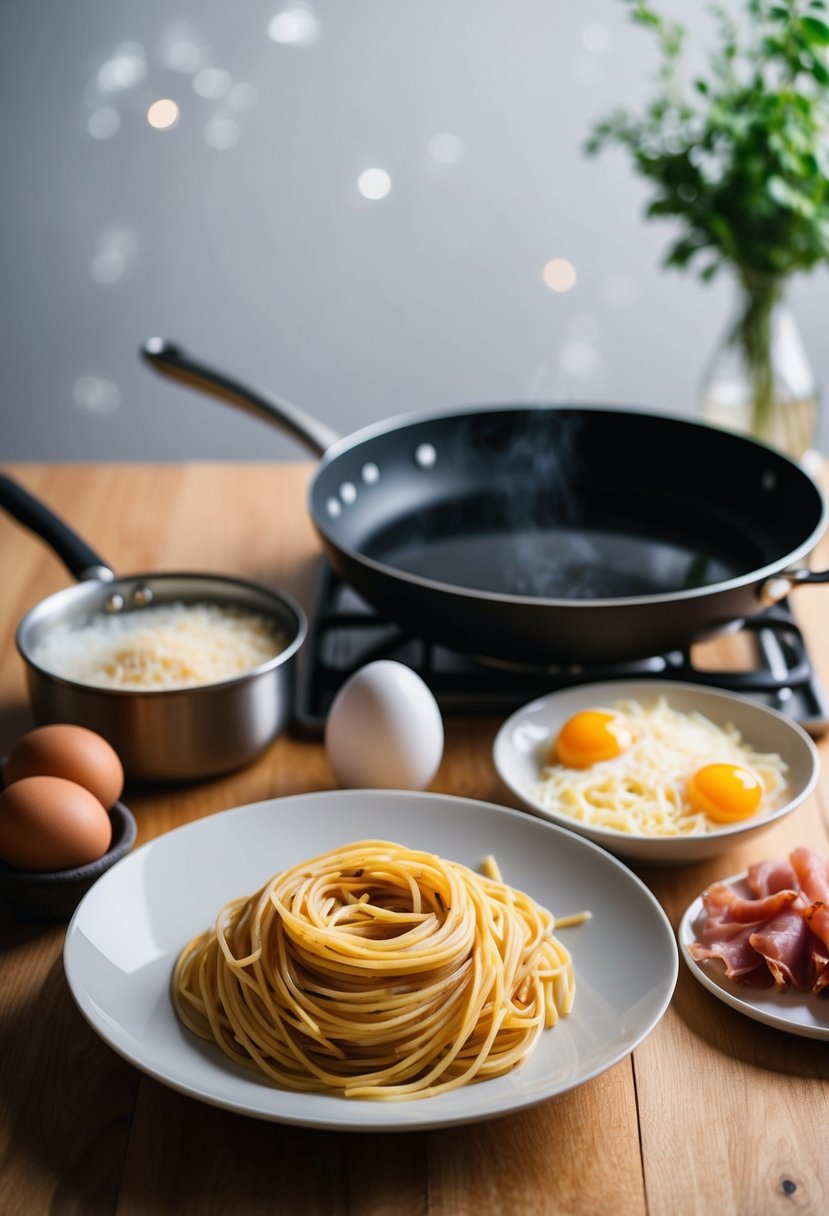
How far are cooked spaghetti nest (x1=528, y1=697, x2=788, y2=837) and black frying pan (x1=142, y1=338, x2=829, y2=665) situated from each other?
0.35 feet

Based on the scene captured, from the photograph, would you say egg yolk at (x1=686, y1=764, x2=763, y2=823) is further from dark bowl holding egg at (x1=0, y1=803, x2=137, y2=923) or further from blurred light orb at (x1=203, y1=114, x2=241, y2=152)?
blurred light orb at (x1=203, y1=114, x2=241, y2=152)

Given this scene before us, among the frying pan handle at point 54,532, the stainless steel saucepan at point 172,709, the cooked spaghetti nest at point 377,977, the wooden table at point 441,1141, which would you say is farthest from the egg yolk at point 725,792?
the frying pan handle at point 54,532

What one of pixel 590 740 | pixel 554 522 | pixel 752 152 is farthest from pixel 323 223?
pixel 590 740

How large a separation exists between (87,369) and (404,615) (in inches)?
106

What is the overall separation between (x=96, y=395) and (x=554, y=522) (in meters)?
2.44

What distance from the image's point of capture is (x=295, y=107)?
351cm

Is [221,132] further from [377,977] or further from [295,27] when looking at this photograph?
[377,977]

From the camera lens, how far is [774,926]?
1.08 meters

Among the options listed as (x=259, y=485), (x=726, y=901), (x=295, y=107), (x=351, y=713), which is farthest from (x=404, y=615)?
(x=295, y=107)

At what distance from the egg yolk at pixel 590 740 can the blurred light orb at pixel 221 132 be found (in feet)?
8.95

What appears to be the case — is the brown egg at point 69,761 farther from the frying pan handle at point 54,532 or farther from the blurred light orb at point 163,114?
the blurred light orb at point 163,114

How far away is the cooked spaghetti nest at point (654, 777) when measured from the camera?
1.26 m

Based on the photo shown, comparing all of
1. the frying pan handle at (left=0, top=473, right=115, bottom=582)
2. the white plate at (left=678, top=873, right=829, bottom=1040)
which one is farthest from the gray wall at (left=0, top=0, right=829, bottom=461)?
the white plate at (left=678, top=873, right=829, bottom=1040)

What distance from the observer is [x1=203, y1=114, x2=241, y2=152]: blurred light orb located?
11.6ft
